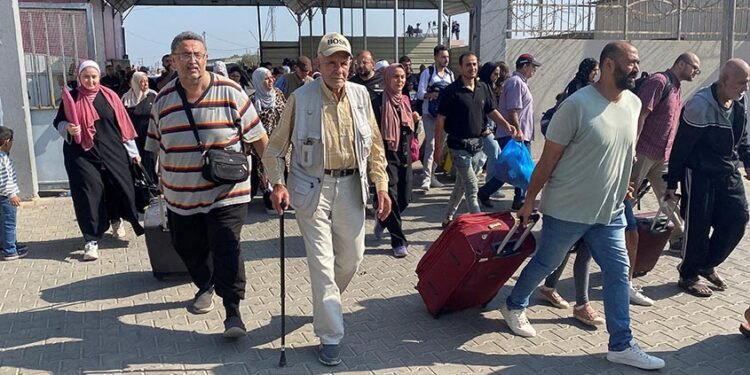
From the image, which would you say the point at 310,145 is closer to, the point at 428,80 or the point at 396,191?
the point at 396,191

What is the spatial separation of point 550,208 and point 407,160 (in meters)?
2.47

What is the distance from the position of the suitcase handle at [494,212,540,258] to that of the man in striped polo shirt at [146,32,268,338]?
1649 millimetres

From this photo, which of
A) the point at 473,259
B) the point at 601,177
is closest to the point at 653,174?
the point at 601,177

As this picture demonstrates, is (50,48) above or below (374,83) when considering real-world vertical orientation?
above

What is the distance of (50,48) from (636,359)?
26.0 ft

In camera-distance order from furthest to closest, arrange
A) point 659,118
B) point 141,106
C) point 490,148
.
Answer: point 490,148
point 141,106
point 659,118

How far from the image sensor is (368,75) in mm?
6395

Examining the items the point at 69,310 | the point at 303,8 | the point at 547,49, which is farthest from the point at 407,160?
the point at 303,8

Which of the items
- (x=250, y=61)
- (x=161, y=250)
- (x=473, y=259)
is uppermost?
(x=250, y=61)

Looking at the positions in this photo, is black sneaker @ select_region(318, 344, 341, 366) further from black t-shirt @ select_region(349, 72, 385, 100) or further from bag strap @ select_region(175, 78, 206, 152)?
black t-shirt @ select_region(349, 72, 385, 100)

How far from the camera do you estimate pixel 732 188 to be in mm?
4680

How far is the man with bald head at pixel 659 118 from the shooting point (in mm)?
5359

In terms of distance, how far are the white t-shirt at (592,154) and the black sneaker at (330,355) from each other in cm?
155

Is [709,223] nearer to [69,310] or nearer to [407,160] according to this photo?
[407,160]
